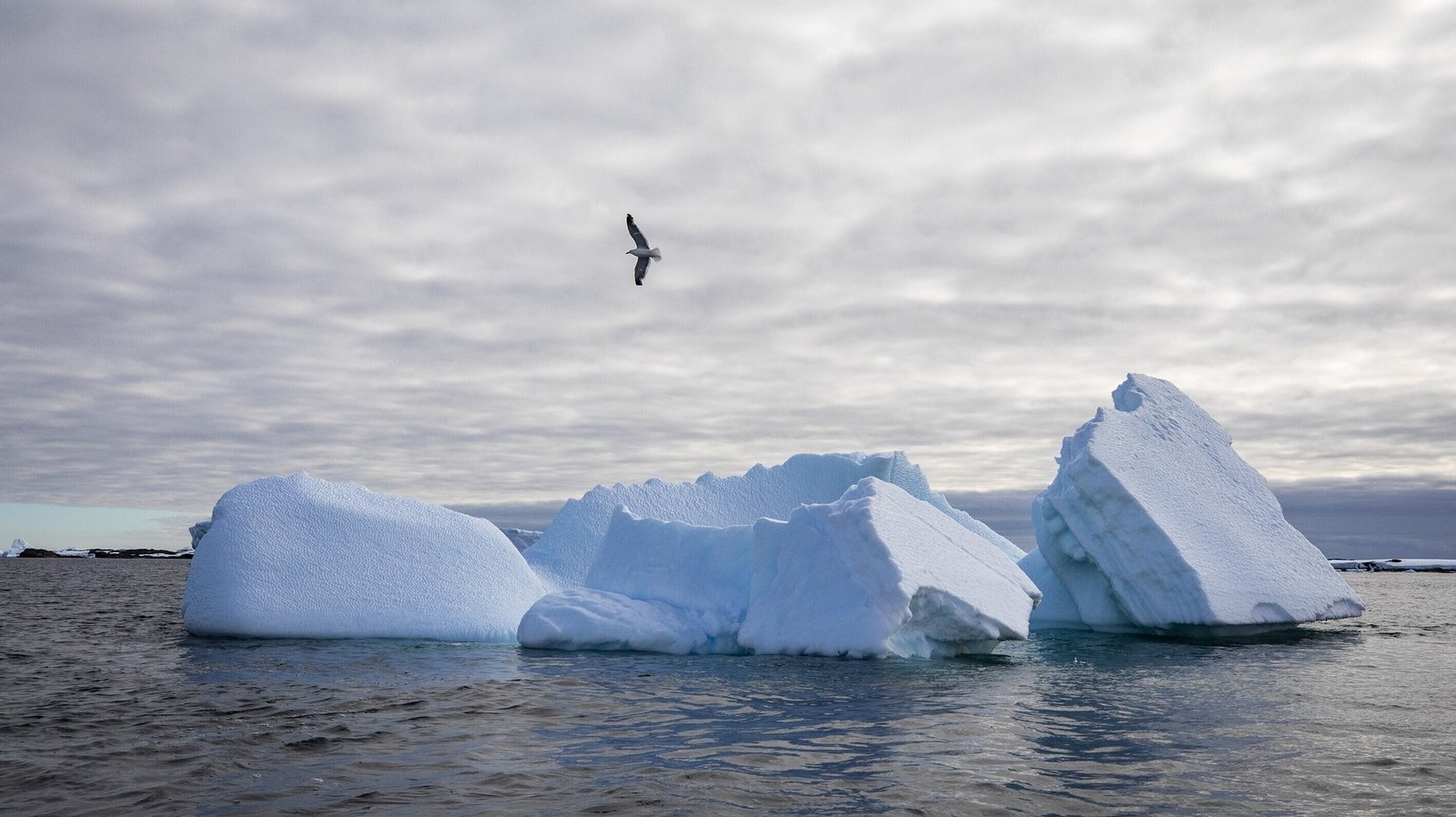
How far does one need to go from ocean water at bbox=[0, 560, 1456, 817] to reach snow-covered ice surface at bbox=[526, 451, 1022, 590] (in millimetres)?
6305

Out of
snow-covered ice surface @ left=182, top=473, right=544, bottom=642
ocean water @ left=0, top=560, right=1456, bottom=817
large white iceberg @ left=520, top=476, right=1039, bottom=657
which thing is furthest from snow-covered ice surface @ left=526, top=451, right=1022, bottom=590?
ocean water @ left=0, top=560, right=1456, bottom=817

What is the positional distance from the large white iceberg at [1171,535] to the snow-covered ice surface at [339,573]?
28.4 ft

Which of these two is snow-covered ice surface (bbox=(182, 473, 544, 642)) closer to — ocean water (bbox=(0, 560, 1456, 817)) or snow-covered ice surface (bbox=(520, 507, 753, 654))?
snow-covered ice surface (bbox=(520, 507, 753, 654))

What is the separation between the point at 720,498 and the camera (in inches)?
733

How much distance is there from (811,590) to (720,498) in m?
6.78

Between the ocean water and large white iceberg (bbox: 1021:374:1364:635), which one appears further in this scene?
large white iceberg (bbox: 1021:374:1364:635)

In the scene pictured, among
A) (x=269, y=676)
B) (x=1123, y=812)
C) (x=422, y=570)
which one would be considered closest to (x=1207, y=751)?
(x=1123, y=812)

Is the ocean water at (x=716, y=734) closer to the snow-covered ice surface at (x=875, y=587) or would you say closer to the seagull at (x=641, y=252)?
the snow-covered ice surface at (x=875, y=587)

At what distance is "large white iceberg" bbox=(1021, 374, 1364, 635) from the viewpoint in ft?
46.1

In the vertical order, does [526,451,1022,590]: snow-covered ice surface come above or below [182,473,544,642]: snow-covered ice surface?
above

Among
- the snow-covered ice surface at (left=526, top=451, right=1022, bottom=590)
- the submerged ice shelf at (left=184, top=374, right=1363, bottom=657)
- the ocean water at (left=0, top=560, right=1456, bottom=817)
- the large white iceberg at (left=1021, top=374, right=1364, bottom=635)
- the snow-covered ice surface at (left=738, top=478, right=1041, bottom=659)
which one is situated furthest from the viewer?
the snow-covered ice surface at (left=526, top=451, right=1022, bottom=590)

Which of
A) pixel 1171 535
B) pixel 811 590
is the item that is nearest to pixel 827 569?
pixel 811 590

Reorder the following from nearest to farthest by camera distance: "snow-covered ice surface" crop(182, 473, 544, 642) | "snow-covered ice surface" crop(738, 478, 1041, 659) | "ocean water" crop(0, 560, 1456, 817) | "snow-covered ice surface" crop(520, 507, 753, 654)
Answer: "ocean water" crop(0, 560, 1456, 817)
"snow-covered ice surface" crop(738, 478, 1041, 659)
"snow-covered ice surface" crop(520, 507, 753, 654)
"snow-covered ice surface" crop(182, 473, 544, 642)

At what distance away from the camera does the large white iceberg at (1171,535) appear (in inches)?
553
